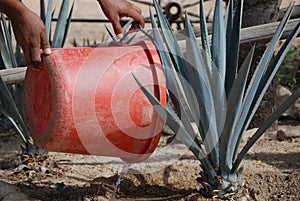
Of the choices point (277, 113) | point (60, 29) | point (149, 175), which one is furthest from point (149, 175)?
point (60, 29)

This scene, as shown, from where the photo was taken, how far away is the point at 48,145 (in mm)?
Answer: 2275

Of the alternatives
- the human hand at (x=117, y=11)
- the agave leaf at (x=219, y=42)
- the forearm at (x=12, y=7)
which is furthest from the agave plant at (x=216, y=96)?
the forearm at (x=12, y=7)

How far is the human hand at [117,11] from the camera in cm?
254

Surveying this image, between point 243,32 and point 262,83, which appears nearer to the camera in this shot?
point 262,83

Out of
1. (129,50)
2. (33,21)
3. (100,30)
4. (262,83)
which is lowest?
(100,30)

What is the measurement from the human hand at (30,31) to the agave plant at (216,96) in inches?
18.7

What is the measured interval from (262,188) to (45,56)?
118cm

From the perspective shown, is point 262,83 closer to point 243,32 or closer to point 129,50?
point 129,50

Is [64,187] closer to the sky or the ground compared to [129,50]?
closer to the ground

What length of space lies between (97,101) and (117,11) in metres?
0.52

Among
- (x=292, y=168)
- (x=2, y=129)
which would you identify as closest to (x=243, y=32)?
(x=292, y=168)

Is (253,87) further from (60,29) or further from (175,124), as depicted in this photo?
(60,29)

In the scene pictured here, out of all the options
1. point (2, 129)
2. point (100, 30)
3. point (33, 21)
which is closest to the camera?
point (33, 21)

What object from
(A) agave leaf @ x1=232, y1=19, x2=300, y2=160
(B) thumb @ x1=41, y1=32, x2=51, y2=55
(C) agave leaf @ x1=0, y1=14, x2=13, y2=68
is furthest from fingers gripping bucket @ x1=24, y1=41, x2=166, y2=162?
(C) agave leaf @ x1=0, y1=14, x2=13, y2=68
